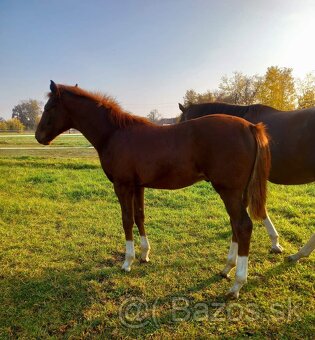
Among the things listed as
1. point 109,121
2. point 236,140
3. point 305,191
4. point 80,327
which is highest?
point 109,121

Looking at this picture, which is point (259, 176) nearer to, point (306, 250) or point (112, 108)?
point (306, 250)

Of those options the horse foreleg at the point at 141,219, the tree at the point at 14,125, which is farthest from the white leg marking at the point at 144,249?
the tree at the point at 14,125

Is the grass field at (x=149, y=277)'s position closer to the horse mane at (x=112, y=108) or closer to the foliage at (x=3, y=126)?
the horse mane at (x=112, y=108)

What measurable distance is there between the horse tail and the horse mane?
1433 millimetres

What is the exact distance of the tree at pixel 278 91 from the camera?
90.3ft

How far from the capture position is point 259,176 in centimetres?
294

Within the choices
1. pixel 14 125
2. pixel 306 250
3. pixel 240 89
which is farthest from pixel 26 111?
pixel 306 250

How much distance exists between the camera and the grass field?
8.39ft

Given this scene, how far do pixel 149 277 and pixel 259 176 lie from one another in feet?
5.99

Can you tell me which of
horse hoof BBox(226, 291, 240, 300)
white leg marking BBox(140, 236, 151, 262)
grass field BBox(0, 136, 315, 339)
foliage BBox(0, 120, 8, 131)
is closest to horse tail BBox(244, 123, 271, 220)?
horse hoof BBox(226, 291, 240, 300)

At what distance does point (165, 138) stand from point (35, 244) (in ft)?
9.23

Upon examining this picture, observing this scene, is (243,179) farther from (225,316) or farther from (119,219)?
(119,219)

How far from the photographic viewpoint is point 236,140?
2.85 m

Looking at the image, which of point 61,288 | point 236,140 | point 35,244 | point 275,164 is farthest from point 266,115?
point 35,244
